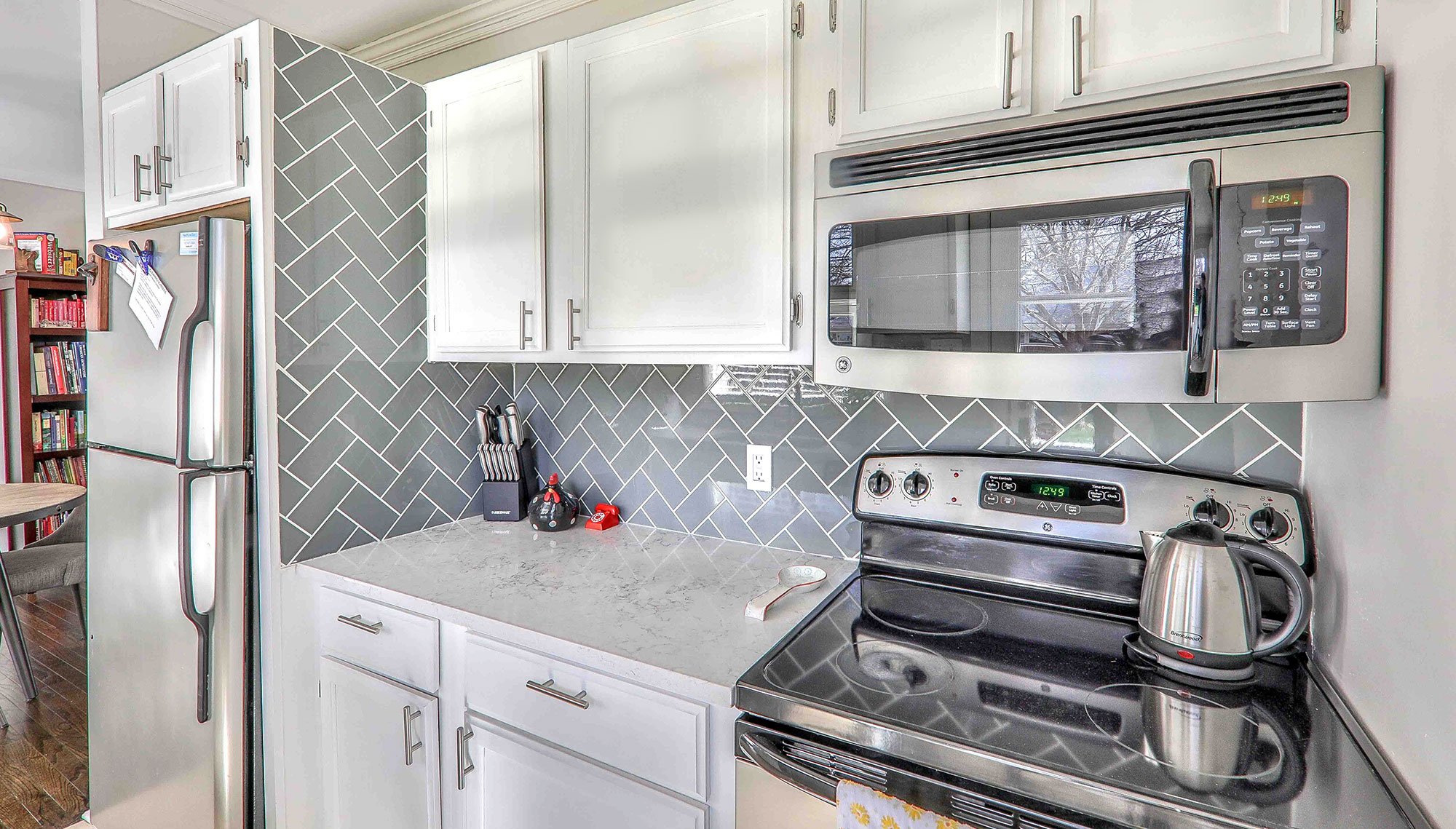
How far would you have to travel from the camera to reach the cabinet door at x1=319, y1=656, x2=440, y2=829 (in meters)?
1.48

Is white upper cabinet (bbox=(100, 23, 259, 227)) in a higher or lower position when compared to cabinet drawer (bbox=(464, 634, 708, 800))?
higher

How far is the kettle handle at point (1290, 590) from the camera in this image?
38.9 inches

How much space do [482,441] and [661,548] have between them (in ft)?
2.30

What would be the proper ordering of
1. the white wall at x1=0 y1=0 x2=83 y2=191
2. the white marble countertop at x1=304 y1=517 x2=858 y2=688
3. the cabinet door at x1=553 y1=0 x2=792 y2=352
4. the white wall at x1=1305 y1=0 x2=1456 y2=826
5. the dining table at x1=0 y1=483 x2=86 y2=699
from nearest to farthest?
the white wall at x1=1305 y1=0 x2=1456 y2=826, the white marble countertop at x1=304 y1=517 x2=858 y2=688, the cabinet door at x1=553 y1=0 x2=792 y2=352, the white wall at x1=0 y1=0 x2=83 y2=191, the dining table at x1=0 y1=483 x2=86 y2=699

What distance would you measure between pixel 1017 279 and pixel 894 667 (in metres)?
0.65

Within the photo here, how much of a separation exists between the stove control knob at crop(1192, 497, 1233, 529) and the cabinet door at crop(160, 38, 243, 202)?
2139 millimetres

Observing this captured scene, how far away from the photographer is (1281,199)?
92 centimetres

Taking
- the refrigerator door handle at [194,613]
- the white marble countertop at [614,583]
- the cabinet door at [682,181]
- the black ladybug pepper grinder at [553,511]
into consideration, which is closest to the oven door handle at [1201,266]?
the cabinet door at [682,181]

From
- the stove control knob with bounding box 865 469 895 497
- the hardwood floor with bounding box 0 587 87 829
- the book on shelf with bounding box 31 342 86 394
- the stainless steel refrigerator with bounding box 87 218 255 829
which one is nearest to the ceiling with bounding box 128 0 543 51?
the stainless steel refrigerator with bounding box 87 218 255 829

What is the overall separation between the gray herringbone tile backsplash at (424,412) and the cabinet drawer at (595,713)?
669 mm

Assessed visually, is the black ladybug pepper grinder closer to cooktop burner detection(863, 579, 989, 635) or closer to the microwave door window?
cooktop burner detection(863, 579, 989, 635)

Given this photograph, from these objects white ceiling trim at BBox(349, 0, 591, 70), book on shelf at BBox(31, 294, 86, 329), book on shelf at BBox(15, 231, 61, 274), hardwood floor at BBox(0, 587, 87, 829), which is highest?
white ceiling trim at BBox(349, 0, 591, 70)

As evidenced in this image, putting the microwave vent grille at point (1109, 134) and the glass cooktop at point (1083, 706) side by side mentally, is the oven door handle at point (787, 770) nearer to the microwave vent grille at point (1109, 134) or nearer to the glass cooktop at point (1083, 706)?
the glass cooktop at point (1083, 706)

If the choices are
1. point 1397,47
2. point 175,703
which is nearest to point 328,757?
point 175,703
